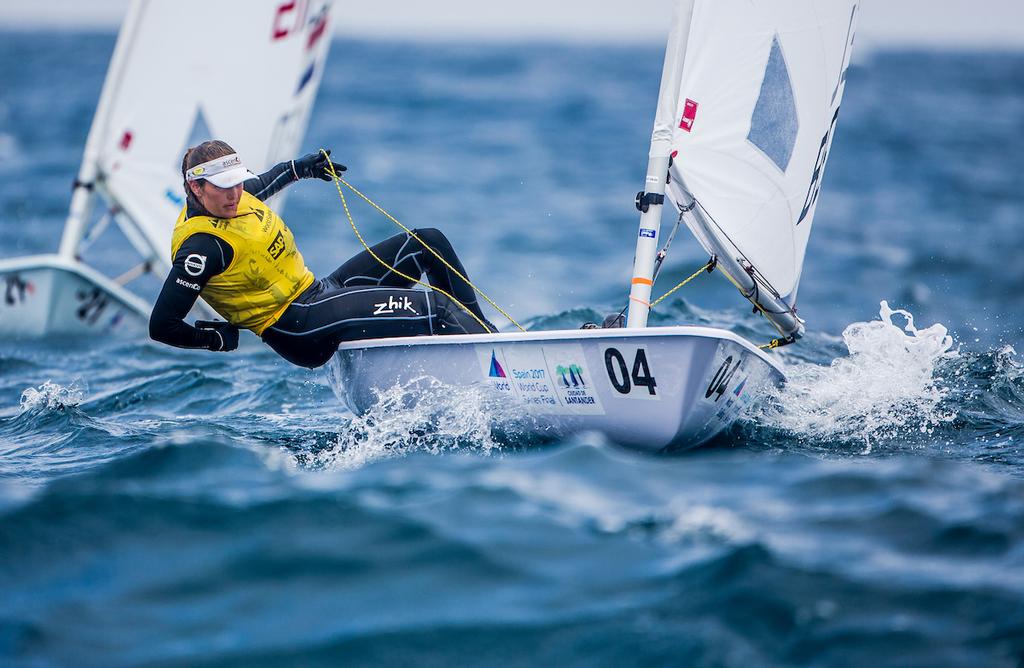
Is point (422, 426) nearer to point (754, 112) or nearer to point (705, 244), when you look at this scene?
point (705, 244)

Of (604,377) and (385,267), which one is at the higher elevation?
(385,267)

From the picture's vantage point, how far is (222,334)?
13.6 feet

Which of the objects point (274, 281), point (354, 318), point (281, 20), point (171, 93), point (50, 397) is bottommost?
point (50, 397)

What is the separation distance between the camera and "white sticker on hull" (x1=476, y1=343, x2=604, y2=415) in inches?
145

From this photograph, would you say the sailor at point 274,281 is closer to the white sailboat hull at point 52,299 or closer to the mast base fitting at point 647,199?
the mast base fitting at point 647,199

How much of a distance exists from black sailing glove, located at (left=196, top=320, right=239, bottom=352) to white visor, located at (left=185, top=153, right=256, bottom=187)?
21.3 inches

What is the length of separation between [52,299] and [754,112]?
4.57m

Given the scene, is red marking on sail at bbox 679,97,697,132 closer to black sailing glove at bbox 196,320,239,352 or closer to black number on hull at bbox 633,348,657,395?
black number on hull at bbox 633,348,657,395

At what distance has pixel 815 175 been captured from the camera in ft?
15.1

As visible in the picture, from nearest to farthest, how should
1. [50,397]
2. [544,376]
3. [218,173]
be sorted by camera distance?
[544,376] < [218,173] < [50,397]

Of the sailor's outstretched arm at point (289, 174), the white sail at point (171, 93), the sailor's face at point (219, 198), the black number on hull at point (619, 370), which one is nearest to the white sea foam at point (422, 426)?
the black number on hull at point (619, 370)

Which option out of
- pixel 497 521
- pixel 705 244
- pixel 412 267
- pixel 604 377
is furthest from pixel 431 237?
pixel 497 521

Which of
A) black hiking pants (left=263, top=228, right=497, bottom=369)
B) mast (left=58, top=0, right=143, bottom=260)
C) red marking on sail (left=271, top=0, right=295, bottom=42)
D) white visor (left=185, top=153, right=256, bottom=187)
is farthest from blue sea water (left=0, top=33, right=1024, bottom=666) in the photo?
red marking on sail (left=271, top=0, right=295, bottom=42)

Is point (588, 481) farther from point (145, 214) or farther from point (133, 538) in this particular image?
point (145, 214)
